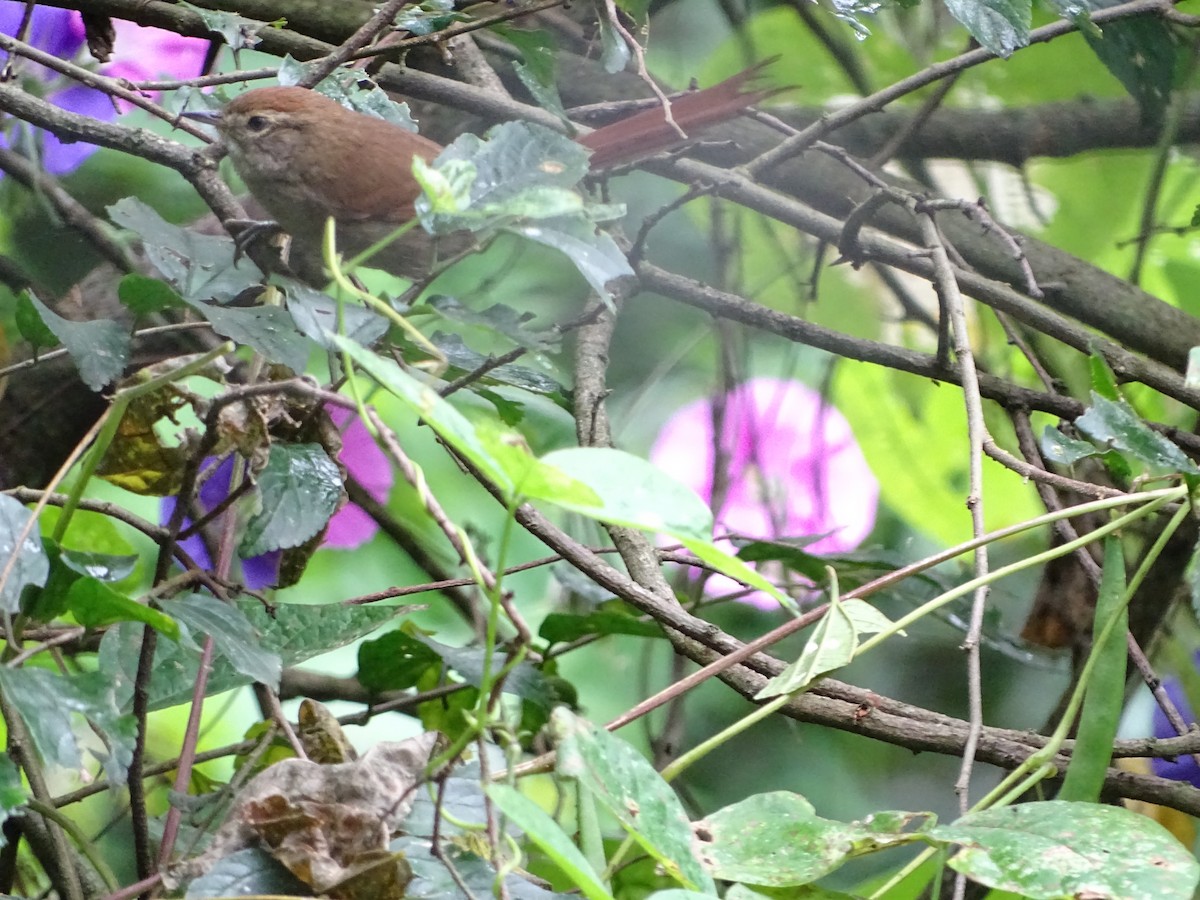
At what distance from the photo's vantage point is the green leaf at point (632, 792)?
54 centimetres

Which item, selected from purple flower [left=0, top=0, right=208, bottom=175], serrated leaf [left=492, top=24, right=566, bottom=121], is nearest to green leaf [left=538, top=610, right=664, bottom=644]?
serrated leaf [left=492, top=24, right=566, bottom=121]

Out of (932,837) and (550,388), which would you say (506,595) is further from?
(550,388)

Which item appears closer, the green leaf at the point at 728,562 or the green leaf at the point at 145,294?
the green leaf at the point at 728,562

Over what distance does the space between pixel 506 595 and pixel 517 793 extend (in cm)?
9

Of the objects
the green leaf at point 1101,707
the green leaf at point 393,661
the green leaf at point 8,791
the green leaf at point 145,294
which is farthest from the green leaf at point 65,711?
the green leaf at point 1101,707

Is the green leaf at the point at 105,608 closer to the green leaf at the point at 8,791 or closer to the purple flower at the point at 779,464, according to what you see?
the green leaf at the point at 8,791

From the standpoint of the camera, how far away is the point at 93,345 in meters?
0.83

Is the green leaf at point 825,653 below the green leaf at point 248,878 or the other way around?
the other way around

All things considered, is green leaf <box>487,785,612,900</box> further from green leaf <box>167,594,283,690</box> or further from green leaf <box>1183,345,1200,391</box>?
green leaf <box>1183,345,1200,391</box>

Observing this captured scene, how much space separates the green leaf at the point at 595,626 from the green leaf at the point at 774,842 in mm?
363

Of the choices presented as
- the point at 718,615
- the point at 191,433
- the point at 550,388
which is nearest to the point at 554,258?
the point at 718,615

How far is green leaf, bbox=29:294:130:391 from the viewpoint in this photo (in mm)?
817

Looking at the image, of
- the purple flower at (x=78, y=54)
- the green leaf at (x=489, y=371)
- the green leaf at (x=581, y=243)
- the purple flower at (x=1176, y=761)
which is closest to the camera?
the green leaf at (x=581, y=243)

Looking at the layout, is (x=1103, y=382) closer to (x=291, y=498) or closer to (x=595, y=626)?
(x=595, y=626)
